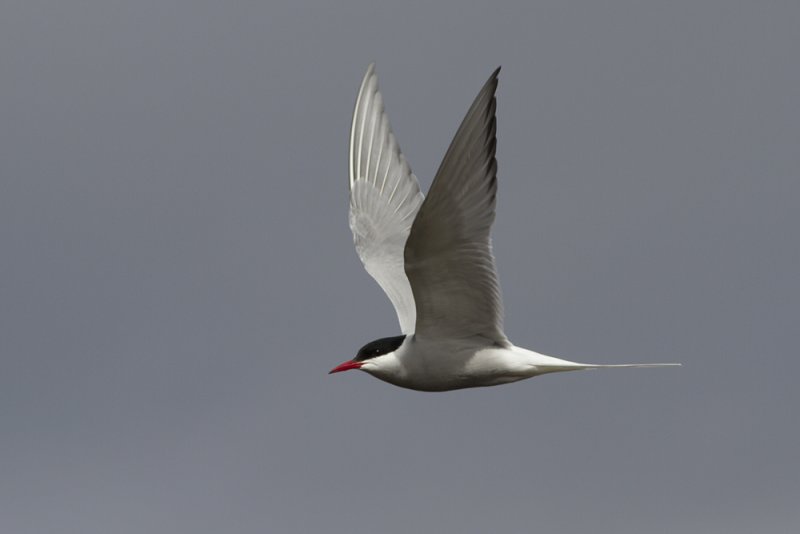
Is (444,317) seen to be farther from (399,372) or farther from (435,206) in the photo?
(435,206)

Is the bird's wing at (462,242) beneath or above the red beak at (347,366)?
above

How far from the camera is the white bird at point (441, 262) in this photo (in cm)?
1119

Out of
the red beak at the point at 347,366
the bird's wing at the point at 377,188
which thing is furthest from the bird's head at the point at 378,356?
the bird's wing at the point at 377,188

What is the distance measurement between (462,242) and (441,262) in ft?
0.95

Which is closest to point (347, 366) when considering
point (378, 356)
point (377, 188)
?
point (378, 356)

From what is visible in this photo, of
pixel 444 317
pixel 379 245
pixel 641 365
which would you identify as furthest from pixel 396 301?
pixel 641 365

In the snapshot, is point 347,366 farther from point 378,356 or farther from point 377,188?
point 377,188

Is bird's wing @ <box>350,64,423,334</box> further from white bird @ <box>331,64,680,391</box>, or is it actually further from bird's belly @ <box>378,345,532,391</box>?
bird's belly @ <box>378,345,532,391</box>

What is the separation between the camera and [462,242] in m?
11.7

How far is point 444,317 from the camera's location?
41.0 feet

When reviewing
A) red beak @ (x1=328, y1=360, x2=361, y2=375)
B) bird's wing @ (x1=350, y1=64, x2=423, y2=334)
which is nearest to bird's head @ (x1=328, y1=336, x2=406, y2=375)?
red beak @ (x1=328, y1=360, x2=361, y2=375)

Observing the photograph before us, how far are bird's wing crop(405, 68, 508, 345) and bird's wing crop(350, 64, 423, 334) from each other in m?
2.57

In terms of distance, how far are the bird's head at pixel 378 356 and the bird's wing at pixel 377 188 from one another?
216 cm

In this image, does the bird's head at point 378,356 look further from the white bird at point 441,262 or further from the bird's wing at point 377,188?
the bird's wing at point 377,188
